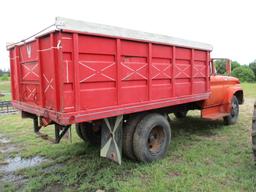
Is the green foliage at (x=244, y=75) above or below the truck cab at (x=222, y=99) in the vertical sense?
above

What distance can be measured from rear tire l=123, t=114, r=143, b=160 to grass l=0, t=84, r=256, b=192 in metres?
0.22

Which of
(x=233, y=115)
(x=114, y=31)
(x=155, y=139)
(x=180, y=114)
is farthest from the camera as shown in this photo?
(x=180, y=114)

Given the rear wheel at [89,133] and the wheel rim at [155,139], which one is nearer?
the wheel rim at [155,139]

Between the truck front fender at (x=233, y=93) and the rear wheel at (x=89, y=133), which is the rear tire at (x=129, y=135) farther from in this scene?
the truck front fender at (x=233, y=93)

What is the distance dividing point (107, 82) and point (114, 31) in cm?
81

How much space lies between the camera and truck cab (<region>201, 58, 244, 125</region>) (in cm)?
678

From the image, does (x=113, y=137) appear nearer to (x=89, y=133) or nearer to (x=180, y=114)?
(x=89, y=133)

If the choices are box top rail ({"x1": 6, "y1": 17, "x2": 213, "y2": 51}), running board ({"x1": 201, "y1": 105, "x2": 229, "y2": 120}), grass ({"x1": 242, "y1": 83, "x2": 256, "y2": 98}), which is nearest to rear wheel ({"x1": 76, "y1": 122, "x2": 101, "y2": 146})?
box top rail ({"x1": 6, "y1": 17, "x2": 213, "y2": 51})

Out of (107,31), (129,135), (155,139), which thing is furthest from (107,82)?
(155,139)

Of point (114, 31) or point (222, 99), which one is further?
point (222, 99)

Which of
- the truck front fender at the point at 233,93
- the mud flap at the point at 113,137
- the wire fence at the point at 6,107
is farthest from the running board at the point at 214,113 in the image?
the wire fence at the point at 6,107

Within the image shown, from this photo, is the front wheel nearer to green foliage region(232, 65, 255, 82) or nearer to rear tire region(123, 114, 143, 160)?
rear tire region(123, 114, 143, 160)

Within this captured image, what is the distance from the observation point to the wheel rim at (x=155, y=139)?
4867 millimetres

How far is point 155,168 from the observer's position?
4.39m
